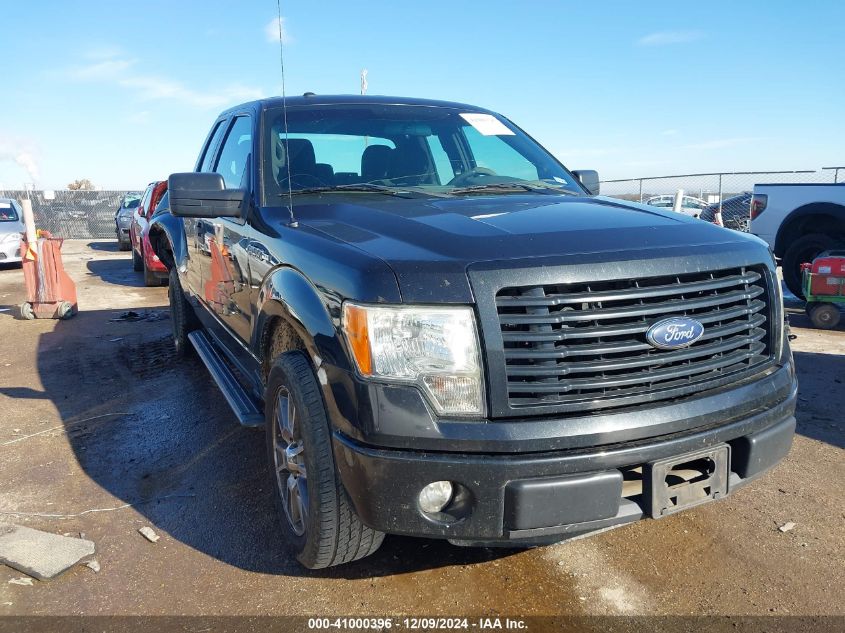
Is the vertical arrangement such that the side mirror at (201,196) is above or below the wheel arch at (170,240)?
above

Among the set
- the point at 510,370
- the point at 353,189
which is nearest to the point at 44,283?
the point at 353,189

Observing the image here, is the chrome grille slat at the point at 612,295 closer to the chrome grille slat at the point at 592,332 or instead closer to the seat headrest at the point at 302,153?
the chrome grille slat at the point at 592,332

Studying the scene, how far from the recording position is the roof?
3699 millimetres

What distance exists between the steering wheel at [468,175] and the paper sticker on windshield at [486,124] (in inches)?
16.3

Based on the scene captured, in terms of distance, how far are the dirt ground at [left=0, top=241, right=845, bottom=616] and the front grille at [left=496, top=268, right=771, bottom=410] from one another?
0.89 meters

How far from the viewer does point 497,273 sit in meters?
2.07

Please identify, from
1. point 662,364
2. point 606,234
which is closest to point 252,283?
point 606,234

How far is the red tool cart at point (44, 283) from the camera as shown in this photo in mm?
8484

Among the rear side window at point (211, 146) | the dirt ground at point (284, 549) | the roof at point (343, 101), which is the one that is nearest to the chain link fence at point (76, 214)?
the rear side window at point (211, 146)

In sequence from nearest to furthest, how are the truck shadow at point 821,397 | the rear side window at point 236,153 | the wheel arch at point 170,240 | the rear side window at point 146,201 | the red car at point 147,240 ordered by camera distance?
the rear side window at point 236,153
the truck shadow at point 821,397
the wheel arch at point 170,240
the red car at point 147,240
the rear side window at point 146,201

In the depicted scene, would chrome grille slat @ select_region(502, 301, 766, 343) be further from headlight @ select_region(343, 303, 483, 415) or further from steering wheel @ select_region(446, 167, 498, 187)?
steering wheel @ select_region(446, 167, 498, 187)

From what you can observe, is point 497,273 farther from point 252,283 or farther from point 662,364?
point 252,283

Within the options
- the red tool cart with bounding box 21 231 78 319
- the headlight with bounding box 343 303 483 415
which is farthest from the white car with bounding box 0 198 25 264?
the headlight with bounding box 343 303 483 415

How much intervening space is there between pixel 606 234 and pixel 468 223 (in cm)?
50
